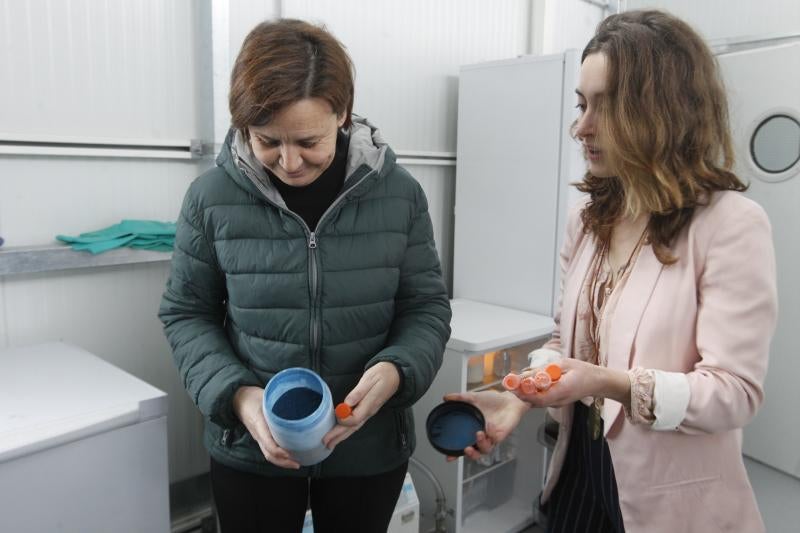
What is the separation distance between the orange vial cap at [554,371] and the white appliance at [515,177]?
4.86 ft

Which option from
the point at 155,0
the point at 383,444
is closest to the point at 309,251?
the point at 383,444

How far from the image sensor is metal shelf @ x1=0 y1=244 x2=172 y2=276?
158cm

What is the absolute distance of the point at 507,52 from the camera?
123 inches

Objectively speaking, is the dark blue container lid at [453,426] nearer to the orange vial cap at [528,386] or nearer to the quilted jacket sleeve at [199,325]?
the orange vial cap at [528,386]

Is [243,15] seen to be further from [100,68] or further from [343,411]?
[343,411]

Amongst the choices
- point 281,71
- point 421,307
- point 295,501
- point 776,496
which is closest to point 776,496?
point 776,496

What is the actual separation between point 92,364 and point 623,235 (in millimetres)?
1294

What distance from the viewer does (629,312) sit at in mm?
1014

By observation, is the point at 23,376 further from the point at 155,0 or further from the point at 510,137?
the point at 510,137

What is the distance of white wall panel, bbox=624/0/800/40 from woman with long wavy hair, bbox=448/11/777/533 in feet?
3.98

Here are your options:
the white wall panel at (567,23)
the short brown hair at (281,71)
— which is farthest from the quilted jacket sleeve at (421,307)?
the white wall panel at (567,23)

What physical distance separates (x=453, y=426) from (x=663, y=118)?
0.67 metres

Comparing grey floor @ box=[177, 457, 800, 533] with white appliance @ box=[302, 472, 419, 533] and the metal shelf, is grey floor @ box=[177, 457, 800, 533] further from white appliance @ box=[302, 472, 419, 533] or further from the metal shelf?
the metal shelf

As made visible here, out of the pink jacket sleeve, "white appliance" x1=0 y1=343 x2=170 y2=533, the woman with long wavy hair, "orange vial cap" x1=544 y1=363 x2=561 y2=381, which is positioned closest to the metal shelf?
"white appliance" x1=0 y1=343 x2=170 y2=533
